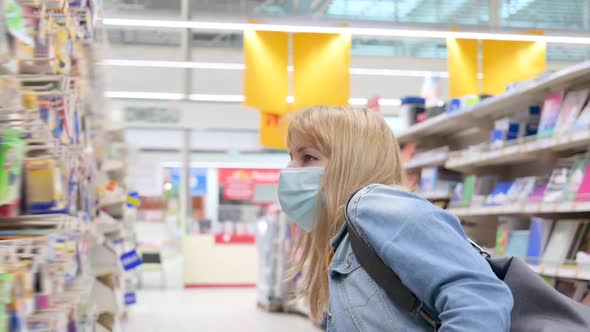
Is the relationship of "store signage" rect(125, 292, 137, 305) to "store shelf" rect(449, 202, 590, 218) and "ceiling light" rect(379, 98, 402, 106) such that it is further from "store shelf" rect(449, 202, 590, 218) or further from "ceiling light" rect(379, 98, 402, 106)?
"ceiling light" rect(379, 98, 402, 106)

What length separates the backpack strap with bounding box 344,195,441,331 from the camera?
4.19 feet

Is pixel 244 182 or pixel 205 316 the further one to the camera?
pixel 244 182

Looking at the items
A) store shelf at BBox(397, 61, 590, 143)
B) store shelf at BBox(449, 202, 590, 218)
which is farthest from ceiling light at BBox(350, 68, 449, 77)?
store shelf at BBox(449, 202, 590, 218)

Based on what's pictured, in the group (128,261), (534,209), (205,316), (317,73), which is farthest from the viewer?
(317,73)

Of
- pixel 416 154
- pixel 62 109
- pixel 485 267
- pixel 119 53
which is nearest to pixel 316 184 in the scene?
pixel 485 267

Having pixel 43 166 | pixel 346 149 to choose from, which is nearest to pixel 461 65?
pixel 43 166

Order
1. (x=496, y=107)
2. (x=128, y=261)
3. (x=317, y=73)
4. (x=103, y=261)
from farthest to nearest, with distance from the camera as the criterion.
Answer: (x=317, y=73)
(x=496, y=107)
(x=128, y=261)
(x=103, y=261)

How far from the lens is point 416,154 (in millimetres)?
6129

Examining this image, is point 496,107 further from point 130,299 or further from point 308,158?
point 308,158

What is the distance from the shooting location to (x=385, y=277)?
1306 millimetres

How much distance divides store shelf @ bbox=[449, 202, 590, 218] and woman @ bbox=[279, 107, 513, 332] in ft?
7.06

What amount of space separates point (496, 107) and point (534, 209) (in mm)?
928

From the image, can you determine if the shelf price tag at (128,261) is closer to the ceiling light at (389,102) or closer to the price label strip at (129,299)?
the price label strip at (129,299)

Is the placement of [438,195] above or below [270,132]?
below
